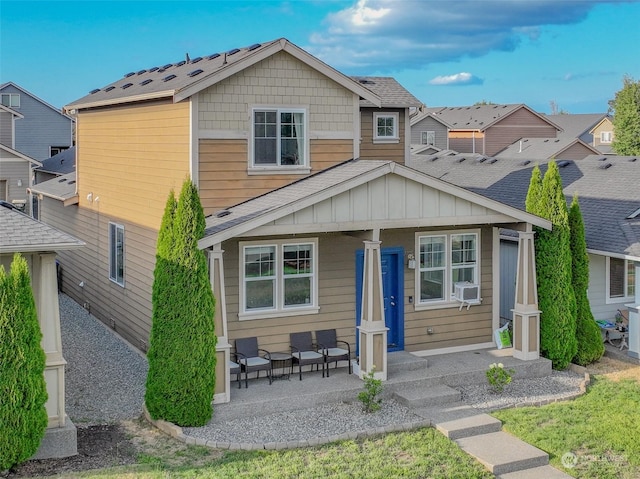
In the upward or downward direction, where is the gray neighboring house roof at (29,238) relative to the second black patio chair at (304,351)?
upward

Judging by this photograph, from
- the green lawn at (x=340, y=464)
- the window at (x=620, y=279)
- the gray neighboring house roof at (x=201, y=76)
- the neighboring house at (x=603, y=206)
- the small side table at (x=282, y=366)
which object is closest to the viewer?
the green lawn at (x=340, y=464)

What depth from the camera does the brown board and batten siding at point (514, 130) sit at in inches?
2554

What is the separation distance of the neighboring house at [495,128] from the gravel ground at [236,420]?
50378mm

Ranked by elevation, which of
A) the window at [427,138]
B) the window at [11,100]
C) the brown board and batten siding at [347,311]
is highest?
the window at [11,100]

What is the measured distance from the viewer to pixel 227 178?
1525 centimetres

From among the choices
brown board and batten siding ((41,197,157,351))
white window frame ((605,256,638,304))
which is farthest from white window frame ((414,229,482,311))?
brown board and batten siding ((41,197,157,351))

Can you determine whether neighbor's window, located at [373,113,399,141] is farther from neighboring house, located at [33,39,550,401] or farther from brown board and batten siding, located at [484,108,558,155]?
brown board and batten siding, located at [484,108,558,155]

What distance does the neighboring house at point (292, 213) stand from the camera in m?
14.1

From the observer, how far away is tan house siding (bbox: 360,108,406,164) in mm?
20438

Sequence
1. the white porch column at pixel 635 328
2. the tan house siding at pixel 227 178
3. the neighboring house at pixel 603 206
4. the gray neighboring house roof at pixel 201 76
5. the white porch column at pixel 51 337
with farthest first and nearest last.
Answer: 1. the neighboring house at pixel 603 206
2. the white porch column at pixel 635 328
3. the tan house siding at pixel 227 178
4. the gray neighboring house roof at pixel 201 76
5. the white porch column at pixel 51 337

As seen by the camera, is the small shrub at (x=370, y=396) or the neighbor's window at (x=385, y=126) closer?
the small shrub at (x=370, y=396)

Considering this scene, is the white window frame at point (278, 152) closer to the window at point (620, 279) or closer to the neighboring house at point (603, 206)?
the neighboring house at point (603, 206)

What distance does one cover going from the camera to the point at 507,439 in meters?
12.0

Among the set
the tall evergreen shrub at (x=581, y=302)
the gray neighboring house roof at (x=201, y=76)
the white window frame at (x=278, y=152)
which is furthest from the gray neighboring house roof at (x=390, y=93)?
the tall evergreen shrub at (x=581, y=302)
